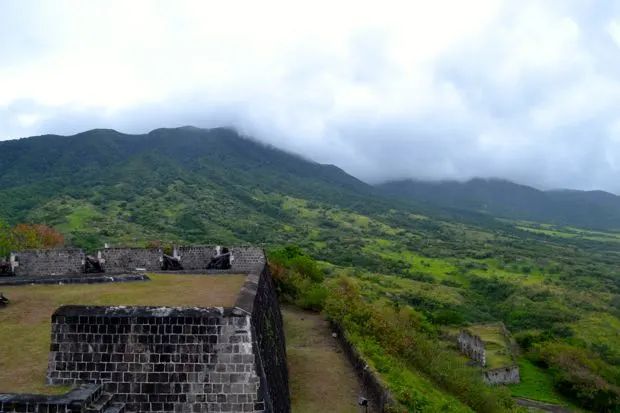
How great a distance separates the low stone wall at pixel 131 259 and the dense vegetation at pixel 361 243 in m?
8.36

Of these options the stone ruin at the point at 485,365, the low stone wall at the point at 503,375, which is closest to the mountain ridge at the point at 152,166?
the stone ruin at the point at 485,365

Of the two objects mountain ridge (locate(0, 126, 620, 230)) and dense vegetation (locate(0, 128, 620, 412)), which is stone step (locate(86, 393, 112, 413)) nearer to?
dense vegetation (locate(0, 128, 620, 412))

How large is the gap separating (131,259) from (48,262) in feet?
10.6

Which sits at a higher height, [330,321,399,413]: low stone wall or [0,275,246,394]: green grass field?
[0,275,246,394]: green grass field

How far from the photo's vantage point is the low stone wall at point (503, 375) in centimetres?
4242

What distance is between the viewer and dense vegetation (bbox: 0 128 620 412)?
111ft

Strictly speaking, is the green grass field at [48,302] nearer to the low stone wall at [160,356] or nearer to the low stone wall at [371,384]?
the low stone wall at [160,356]

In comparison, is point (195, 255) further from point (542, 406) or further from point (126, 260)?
point (542, 406)

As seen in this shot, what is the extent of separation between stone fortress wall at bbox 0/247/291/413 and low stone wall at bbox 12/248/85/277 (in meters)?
13.5

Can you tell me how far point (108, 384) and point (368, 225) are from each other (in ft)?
406

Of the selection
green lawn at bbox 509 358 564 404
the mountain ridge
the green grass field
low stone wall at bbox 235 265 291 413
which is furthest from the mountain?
low stone wall at bbox 235 265 291 413

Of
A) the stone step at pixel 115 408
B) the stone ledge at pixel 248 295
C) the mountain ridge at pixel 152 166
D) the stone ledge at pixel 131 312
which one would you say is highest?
the mountain ridge at pixel 152 166

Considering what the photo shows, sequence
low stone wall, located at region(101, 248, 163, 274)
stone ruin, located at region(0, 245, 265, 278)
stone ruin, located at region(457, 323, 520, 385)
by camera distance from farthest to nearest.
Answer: stone ruin, located at region(457, 323, 520, 385) < low stone wall, located at region(101, 248, 163, 274) < stone ruin, located at region(0, 245, 265, 278)

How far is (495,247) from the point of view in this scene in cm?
12069
